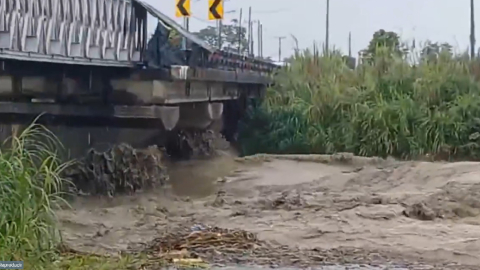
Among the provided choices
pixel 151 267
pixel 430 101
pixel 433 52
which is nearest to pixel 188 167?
pixel 430 101

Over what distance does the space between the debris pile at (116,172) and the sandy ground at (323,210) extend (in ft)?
1.22

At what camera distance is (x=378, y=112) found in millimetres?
21656

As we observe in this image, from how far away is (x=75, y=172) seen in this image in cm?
1466

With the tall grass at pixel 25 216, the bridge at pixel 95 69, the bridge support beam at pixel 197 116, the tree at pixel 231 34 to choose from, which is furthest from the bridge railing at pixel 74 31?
the tree at pixel 231 34

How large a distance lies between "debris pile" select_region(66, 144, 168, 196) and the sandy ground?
0.37m

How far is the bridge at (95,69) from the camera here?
1069 centimetres

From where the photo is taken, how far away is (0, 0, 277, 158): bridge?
A: 35.1ft

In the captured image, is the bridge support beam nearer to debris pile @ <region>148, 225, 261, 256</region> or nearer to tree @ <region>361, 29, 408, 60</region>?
tree @ <region>361, 29, 408, 60</region>

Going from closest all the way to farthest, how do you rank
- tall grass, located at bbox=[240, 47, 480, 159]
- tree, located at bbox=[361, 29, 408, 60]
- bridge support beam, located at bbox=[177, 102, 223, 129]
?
bridge support beam, located at bbox=[177, 102, 223, 129] → tall grass, located at bbox=[240, 47, 480, 159] → tree, located at bbox=[361, 29, 408, 60]

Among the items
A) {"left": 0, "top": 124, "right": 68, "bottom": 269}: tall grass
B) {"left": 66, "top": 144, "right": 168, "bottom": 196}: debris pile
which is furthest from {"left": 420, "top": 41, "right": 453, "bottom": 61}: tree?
Answer: {"left": 0, "top": 124, "right": 68, "bottom": 269}: tall grass

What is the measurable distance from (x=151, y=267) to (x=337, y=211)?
5.13m

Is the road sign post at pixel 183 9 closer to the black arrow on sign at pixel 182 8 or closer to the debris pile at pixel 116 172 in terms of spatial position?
the black arrow on sign at pixel 182 8

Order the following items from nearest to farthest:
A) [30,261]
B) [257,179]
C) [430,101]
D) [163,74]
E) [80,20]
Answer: [30,261] → [80,20] → [163,74] → [257,179] → [430,101]

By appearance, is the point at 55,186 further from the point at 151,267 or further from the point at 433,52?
the point at 433,52
